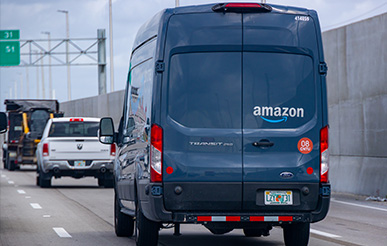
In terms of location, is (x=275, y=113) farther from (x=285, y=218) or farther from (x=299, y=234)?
(x=299, y=234)

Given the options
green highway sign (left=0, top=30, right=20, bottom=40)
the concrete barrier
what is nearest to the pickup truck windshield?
the concrete barrier

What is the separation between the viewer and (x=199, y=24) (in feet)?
28.4

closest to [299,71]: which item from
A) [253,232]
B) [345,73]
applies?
[253,232]

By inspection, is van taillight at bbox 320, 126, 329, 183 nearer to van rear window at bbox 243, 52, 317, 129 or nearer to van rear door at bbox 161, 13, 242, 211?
van rear window at bbox 243, 52, 317, 129

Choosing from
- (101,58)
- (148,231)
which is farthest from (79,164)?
(101,58)

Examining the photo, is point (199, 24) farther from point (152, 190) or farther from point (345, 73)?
point (345, 73)

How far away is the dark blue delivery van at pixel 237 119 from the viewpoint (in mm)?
8539

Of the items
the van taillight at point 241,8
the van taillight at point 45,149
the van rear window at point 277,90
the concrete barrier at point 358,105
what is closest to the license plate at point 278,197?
the van rear window at point 277,90

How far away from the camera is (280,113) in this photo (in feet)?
28.3

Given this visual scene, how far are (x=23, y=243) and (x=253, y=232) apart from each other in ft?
9.51

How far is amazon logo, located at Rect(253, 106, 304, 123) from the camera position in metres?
8.61

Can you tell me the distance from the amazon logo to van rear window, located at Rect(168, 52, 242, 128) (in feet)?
0.64

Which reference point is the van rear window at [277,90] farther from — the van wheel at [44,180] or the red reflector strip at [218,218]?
the van wheel at [44,180]

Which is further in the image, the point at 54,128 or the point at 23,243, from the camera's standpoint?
the point at 54,128
